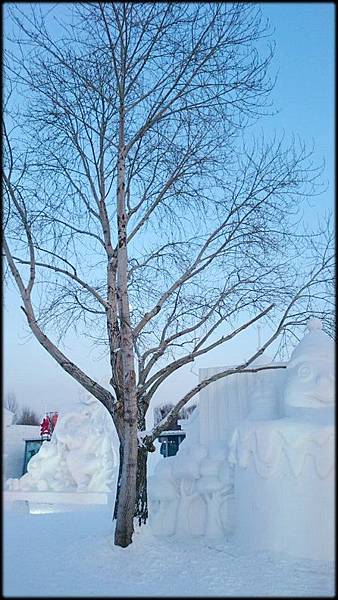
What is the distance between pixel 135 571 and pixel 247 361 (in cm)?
233

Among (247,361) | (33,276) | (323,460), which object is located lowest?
(323,460)

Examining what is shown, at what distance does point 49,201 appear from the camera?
6.37 metres

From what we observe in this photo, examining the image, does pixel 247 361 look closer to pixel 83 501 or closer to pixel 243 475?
pixel 243 475

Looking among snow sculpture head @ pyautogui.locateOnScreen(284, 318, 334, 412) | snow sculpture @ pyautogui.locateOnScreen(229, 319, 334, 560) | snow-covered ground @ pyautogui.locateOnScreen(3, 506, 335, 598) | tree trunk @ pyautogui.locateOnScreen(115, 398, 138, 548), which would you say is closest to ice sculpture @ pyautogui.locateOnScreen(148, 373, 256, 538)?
snow-covered ground @ pyautogui.locateOnScreen(3, 506, 335, 598)

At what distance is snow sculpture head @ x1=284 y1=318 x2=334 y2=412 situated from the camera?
444cm

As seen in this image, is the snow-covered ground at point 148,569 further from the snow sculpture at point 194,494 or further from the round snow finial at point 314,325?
the round snow finial at point 314,325

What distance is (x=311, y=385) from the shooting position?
459cm

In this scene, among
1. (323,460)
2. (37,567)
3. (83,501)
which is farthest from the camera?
(83,501)

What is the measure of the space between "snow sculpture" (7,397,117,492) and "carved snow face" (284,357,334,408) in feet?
20.6

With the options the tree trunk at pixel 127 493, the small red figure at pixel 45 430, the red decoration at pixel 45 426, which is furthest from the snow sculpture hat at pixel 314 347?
the small red figure at pixel 45 430

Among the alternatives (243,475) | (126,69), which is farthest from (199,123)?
(243,475)

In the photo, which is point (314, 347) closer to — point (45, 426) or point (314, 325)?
point (314, 325)

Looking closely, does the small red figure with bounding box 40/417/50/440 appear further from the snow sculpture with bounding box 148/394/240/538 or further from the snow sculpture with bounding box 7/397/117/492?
the snow sculpture with bounding box 148/394/240/538

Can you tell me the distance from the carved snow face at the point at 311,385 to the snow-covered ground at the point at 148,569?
1.16 meters
